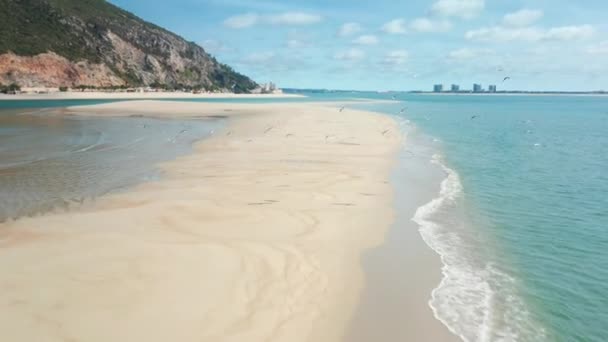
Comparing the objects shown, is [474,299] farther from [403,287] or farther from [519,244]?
[519,244]

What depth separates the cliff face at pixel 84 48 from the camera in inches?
4409

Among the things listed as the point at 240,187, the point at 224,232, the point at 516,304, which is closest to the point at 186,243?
the point at 224,232

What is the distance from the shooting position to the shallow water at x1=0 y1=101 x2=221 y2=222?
16.6 m

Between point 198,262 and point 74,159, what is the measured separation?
17917 mm

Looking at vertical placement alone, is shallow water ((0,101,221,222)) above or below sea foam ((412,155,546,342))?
above

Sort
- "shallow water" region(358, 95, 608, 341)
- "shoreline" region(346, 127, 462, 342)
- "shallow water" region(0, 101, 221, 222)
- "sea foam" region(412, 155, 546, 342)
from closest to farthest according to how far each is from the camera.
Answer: "shoreline" region(346, 127, 462, 342) → "sea foam" region(412, 155, 546, 342) → "shallow water" region(358, 95, 608, 341) → "shallow water" region(0, 101, 221, 222)

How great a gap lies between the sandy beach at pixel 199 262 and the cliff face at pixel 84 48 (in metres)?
115

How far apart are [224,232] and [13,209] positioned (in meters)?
7.59

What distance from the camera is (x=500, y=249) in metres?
12.3

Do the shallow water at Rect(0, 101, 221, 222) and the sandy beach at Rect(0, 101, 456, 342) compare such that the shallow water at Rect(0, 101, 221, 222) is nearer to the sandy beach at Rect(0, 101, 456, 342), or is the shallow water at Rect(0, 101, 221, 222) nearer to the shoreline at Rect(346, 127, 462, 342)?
the sandy beach at Rect(0, 101, 456, 342)

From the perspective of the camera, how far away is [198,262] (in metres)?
10.3

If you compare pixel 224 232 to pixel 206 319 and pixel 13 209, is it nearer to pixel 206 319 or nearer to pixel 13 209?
pixel 206 319

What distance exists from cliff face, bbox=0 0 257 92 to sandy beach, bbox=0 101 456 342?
115m

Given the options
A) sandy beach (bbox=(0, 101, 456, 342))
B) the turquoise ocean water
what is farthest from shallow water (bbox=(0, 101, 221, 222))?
sandy beach (bbox=(0, 101, 456, 342))
